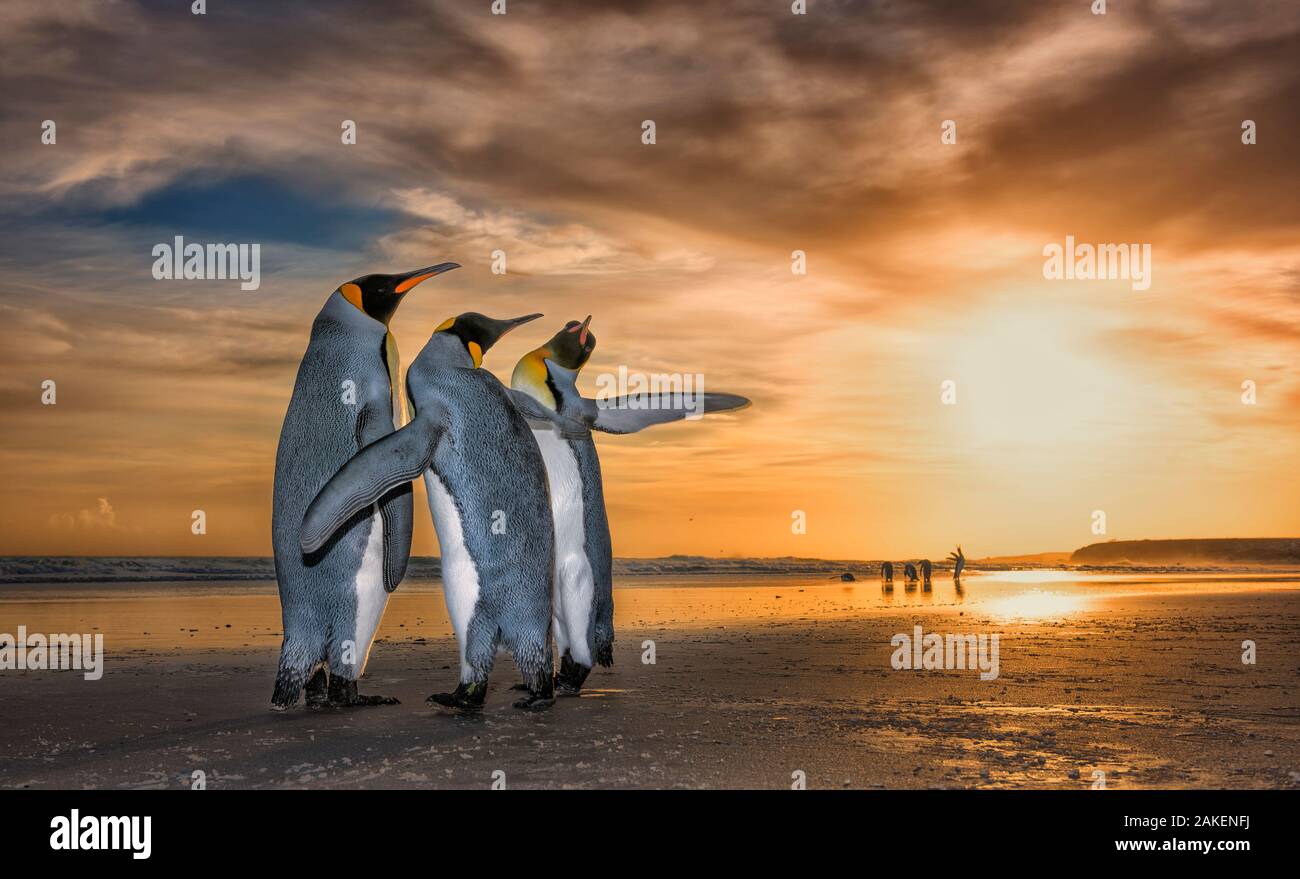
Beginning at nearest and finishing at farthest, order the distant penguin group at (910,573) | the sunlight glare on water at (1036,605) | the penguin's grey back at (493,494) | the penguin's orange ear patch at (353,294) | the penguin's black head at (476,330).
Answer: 1. the penguin's grey back at (493,494)
2. the penguin's black head at (476,330)
3. the penguin's orange ear patch at (353,294)
4. the sunlight glare on water at (1036,605)
5. the distant penguin group at (910,573)

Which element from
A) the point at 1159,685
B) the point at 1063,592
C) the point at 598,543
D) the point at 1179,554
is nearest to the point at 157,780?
the point at 598,543

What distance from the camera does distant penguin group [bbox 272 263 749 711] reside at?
534 cm

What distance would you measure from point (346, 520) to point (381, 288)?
4.62ft

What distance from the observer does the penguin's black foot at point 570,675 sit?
20.5ft

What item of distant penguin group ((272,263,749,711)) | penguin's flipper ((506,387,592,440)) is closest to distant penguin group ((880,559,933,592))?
penguin's flipper ((506,387,592,440))

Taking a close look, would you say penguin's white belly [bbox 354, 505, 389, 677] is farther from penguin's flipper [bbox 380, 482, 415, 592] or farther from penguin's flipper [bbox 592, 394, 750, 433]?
penguin's flipper [bbox 592, 394, 750, 433]

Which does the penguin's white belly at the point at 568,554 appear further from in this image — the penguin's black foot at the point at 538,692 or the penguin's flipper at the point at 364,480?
the penguin's flipper at the point at 364,480

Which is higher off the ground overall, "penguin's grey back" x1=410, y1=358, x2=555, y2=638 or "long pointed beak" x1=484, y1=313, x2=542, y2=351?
"long pointed beak" x1=484, y1=313, x2=542, y2=351

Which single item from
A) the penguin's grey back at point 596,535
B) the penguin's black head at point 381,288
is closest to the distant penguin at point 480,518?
the penguin's black head at point 381,288

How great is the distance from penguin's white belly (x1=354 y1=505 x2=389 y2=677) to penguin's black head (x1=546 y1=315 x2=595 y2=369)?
169 cm

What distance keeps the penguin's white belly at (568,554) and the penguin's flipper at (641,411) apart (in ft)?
1.64

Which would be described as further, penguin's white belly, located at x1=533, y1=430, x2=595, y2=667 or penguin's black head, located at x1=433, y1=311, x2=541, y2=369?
penguin's white belly, located at x1=533, y1=430, x2=595, y2=667

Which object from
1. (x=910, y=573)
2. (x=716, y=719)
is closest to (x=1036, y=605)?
(x=910, y=573)

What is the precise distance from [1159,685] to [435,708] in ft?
13.8
